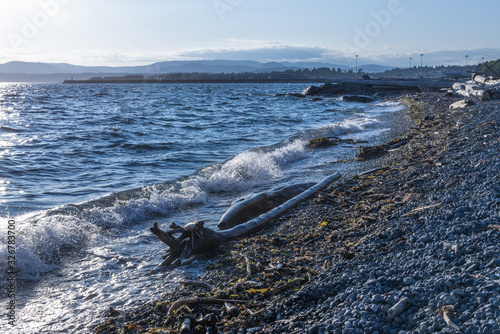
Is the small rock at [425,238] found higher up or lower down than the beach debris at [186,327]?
higher up

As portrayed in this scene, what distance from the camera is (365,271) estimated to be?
4.14 metres

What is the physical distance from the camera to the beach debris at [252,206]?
778cm

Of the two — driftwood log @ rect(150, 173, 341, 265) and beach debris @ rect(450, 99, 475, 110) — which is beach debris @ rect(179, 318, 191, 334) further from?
beach debris @ rect(450, 99, 475, 110)

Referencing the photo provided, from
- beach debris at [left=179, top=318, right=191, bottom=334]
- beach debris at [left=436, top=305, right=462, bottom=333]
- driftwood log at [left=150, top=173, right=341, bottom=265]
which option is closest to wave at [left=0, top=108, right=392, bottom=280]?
driftwood log at [left=150, top=173, right=341, bottom=265]

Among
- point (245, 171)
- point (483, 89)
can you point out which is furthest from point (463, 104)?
point (245, 171)

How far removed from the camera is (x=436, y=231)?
15.1 feet

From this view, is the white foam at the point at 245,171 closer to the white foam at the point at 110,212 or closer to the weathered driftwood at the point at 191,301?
the white foam at the point at 110,212

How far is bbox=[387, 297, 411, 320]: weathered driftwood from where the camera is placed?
319cm

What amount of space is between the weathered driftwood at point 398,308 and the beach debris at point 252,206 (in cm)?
465

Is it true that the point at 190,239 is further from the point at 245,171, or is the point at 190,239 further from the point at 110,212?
the point at 245,171

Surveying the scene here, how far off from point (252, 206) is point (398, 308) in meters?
5.03

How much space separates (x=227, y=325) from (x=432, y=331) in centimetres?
188

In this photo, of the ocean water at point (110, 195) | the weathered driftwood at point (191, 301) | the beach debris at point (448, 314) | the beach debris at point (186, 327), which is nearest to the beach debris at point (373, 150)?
the ocean water at point (110, 195)

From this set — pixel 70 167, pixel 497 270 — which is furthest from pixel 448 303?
pixel 70 167
